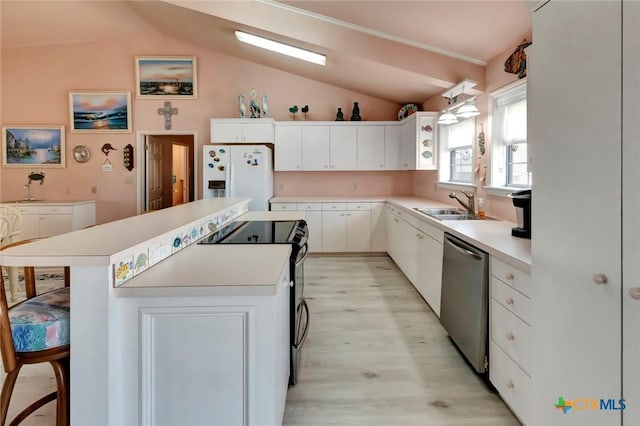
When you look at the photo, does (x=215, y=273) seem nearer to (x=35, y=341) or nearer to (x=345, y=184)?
(x=35, y=341)

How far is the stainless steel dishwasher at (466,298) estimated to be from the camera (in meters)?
2.20

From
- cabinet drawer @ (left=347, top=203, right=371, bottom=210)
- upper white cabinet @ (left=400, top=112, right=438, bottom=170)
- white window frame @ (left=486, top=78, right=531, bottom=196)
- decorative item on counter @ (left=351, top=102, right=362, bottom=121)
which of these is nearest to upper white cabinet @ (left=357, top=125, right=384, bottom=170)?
decorative item on counter @ (left=351, top=102, right=362, bottom=121)

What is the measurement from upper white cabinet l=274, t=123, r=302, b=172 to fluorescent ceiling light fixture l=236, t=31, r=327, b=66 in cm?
129

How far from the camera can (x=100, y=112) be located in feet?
19.7

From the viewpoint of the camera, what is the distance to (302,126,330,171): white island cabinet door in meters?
5.85

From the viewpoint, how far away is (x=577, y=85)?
1.29 metres

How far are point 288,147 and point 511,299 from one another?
4.48 meters

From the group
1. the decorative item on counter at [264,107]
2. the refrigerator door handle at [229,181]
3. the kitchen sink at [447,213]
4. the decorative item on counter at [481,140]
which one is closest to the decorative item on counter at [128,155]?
the refrigerator door handle at [229,181]

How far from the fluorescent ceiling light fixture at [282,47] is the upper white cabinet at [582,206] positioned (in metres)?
3.42

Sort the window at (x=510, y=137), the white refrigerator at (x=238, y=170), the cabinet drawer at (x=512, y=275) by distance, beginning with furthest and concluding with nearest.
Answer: the white refrigerator at (x=238, y=170)
the window at (x=510, y=137)
the cabinet drawer at (x=512, y=275)

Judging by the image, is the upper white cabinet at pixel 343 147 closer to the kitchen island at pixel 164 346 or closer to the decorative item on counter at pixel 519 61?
the decorative item on counter at pixel 519 61

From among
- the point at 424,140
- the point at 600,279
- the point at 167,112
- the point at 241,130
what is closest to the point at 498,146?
the point at 424,140

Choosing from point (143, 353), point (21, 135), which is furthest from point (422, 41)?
point (21, 135)

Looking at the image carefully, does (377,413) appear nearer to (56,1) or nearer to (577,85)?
(577,85)
